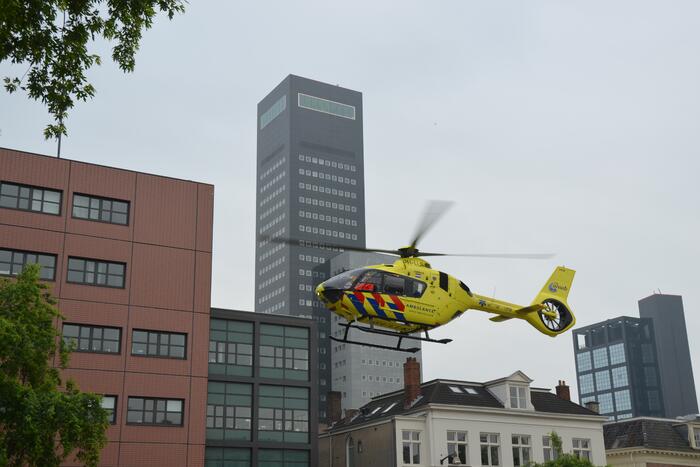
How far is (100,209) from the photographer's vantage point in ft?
164

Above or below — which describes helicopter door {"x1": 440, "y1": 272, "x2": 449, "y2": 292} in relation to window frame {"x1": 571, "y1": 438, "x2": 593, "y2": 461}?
above

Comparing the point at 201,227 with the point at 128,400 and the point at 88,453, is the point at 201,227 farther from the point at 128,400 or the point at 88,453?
the point at 88,453

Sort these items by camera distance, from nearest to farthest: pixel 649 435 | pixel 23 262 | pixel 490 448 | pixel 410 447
→ pixel 23 262 → pixel 410 447 → pixel 490 448 → pixel 649 435

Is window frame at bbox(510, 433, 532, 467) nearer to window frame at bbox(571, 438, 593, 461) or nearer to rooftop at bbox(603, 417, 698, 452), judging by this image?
window frame at bbox(571, 438, 593, 461)

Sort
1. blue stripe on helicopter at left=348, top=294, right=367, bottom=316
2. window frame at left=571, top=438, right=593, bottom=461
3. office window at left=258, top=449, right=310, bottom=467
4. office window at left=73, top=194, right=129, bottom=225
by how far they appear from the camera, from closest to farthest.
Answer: blue stripe on helicopter at left=348, top=294, right=367, bottom=316 < office window at left=73, top=194, right=129, bottom=225 < office window at left=258, top=449, right=310, bottom=467 < window frame at left=571, top=438, right=593, bottom=461

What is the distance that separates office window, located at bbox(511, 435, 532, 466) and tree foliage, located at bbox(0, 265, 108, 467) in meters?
35.0

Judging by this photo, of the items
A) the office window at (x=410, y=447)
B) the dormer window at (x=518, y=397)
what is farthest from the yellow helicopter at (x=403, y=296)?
the dormer window at (x=518, y=397)

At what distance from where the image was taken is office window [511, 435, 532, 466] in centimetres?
6012

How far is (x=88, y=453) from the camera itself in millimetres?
32844

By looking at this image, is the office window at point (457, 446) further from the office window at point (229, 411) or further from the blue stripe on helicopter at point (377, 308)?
the blue stripe on helicopter at point (377, 308)

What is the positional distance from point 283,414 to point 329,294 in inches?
1133

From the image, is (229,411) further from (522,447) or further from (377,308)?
(377,308)

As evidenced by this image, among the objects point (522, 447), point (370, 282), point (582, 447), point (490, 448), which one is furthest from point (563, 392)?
point (370, 282)

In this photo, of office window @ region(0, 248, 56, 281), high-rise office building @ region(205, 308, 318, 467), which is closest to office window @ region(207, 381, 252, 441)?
high-rise office building @ region(205, 308, 318, 467)
